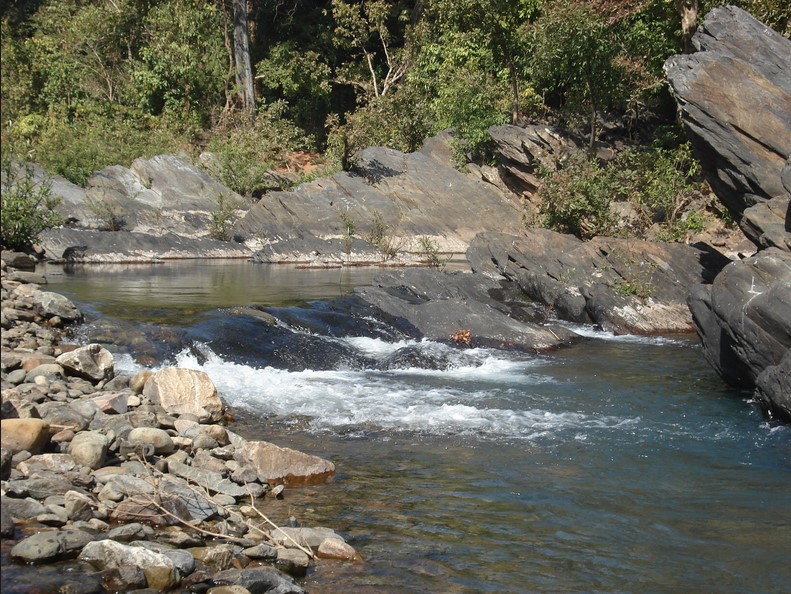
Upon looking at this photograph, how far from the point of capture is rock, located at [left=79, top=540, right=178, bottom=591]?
4785 mm

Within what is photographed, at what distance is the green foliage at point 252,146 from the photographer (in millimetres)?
29422

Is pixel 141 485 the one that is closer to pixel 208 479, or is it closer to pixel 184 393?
pixel 208 479

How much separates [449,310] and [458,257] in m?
11.4

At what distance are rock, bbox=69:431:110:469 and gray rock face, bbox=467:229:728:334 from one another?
11296mm

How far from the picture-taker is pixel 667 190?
21.9 m

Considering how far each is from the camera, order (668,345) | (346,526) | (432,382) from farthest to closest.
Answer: (668,345)
(432,382)
(346,526)

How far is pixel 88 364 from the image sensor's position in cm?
877

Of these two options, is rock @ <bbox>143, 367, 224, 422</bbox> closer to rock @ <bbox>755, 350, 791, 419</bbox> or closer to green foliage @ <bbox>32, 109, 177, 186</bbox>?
rock @ <bbox>755, 350, 791, 419</bbox>

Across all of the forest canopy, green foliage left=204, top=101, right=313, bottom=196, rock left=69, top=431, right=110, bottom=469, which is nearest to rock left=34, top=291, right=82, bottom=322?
rock left=69, top=431, right=110, bottom=469

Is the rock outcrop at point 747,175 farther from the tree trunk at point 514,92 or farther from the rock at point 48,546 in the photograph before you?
the tree trunk at point 514,92

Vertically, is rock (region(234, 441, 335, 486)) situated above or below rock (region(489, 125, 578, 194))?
below

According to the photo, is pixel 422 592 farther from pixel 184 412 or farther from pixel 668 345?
pixel 668 345

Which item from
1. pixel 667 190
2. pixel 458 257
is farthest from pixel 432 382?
pixel 458 257

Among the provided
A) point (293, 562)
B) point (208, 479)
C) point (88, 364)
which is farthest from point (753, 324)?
point (88, 364)
